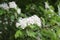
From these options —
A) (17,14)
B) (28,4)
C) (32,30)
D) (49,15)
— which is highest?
(28,4)

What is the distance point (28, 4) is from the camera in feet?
8.20

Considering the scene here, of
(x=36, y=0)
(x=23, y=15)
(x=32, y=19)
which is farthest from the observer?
(x=36, y=0)

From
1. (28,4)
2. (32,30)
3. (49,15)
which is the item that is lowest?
(32,30)

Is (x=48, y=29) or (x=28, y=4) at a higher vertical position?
(x=28, y=4)

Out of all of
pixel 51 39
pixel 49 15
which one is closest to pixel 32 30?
pixel 51 39

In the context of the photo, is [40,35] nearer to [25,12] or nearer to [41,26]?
[41,26]

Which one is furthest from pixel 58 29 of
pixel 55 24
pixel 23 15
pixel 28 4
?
pixel 28 4

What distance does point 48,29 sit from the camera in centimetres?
212

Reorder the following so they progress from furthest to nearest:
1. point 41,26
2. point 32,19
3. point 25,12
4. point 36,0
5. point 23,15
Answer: point 36,0 → point 25,12 → point 23,15 → point 41,26 → point 32,19

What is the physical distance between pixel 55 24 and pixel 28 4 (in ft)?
1.58

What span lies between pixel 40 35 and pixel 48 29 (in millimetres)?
98

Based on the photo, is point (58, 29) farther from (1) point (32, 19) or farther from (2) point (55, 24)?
(1) point (32, 19)

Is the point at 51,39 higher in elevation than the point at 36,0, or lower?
lower

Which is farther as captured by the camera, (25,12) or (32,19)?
(25,12)
